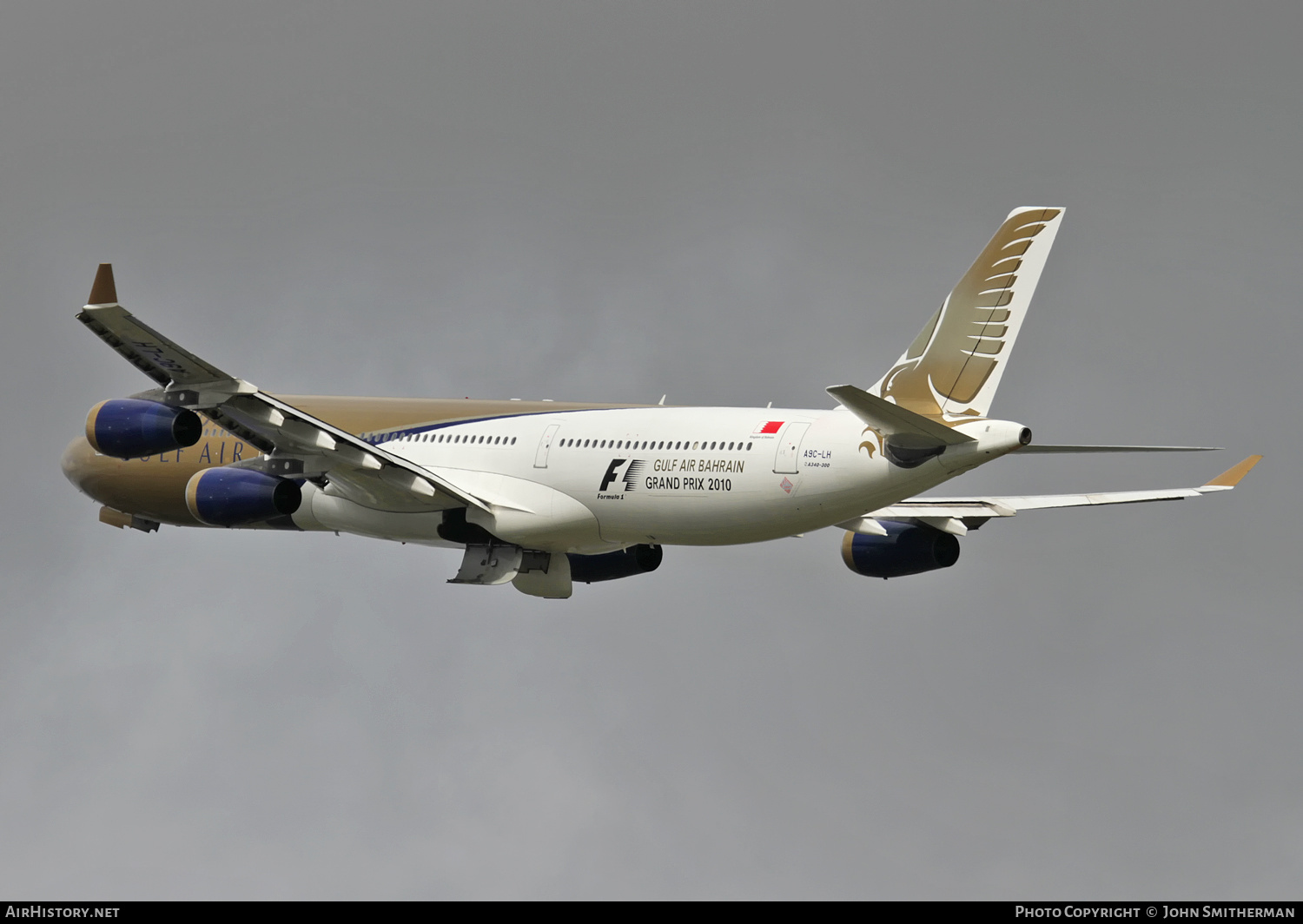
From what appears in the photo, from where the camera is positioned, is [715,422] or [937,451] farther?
[715,422]

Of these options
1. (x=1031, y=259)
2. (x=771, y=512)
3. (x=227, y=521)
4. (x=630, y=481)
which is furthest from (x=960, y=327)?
(x=227, y=521)

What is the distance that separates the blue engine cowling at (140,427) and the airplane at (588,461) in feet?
0.13

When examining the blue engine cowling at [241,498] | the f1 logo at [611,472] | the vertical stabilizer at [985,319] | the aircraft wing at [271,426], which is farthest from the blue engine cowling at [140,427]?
the vertical stabilizer at [985,319]

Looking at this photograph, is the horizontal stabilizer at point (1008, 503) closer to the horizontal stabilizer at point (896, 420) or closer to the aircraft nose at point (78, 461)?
the horizontal stabilizer at point (896, 420)

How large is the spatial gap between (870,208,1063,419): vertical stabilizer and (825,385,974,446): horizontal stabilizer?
3.32 feet

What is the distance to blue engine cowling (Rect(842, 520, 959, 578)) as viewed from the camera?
4744 centimetres

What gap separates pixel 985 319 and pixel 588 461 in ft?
32.8

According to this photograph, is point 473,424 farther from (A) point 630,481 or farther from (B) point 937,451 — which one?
(B) point 937,451

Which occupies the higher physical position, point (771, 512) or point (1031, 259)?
point (1031, 259)

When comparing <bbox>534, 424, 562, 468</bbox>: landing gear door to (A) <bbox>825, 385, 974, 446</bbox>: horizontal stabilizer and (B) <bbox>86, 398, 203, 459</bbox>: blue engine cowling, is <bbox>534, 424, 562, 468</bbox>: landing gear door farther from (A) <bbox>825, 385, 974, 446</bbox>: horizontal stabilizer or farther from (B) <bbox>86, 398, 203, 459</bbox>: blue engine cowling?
(A) <bbox>825, 385, 974, 446</bbox>: horizontal stabilizer

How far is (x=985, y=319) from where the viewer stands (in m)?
38.4

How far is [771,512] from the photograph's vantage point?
133 feet

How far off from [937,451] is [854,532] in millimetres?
10942

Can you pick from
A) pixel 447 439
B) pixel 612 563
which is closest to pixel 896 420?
pixel 612 563
